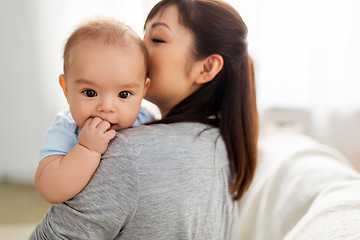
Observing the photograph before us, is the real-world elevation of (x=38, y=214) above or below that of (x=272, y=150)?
below

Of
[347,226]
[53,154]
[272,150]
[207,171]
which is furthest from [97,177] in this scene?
[272,150]

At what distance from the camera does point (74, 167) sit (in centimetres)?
75

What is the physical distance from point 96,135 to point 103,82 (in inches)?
4.7

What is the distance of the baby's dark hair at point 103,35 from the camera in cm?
81

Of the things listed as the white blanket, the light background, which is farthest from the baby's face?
the light background

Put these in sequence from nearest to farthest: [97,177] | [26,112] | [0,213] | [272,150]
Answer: [97,177] < [272,150] < [0,213] < [26,112]

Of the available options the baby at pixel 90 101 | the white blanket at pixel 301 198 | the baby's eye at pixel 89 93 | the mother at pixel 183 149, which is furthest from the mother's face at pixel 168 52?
the white blanket at pixel 301 198

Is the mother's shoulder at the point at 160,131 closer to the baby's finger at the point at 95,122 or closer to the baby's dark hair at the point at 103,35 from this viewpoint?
the baby's finger at the point at 95,122

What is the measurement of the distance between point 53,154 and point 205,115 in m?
0.46

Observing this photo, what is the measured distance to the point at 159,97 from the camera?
1.11 m

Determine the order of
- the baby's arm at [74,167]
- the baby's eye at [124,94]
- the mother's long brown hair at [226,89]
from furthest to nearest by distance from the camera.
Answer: the mother's long brown hair at [226,89] → the baby's eye at [124,94] → the baby's arm at [74,167]

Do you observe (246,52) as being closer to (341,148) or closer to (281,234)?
(281,234)

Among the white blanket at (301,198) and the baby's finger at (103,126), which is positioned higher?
the baby's finger at (103,126)

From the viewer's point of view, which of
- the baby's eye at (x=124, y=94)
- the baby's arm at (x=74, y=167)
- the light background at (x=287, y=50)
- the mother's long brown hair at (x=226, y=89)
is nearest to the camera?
the baby's arm at (x=74, y=167)
